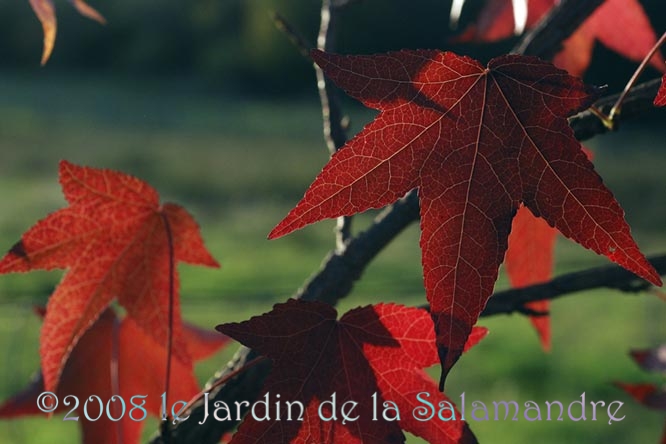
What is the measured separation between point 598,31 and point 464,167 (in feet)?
1.16

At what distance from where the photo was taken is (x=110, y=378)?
59 centimetres

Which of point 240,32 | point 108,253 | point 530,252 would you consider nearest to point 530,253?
point 530,252

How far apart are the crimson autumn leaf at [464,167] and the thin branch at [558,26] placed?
6.4 inches

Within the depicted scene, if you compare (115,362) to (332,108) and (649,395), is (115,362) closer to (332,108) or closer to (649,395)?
(332,108)

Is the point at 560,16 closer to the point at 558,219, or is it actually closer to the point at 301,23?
the point at 558,219

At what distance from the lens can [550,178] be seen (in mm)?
288

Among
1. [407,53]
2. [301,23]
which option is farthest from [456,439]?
[301,23]

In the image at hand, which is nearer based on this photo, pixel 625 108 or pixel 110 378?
pixel 625 108

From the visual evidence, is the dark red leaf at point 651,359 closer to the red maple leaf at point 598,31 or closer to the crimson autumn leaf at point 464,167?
the red maple leaf at point 598,31

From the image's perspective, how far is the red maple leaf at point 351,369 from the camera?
0.34m

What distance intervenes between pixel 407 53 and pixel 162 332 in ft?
0.74

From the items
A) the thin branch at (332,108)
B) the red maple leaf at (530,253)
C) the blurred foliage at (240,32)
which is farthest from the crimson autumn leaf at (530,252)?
the blurred foliage at (240,32)

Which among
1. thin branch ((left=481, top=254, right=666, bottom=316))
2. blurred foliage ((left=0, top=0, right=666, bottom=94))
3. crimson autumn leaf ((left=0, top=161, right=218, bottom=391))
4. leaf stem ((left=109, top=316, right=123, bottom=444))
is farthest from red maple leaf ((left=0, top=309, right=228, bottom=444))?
blurred foliage ((left=0, top=0, right=666, bottom=94))

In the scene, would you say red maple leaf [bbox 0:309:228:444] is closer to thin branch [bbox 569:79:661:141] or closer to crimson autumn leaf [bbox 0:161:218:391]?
crimson autumn leaf [bbox 0:161:218:391]
